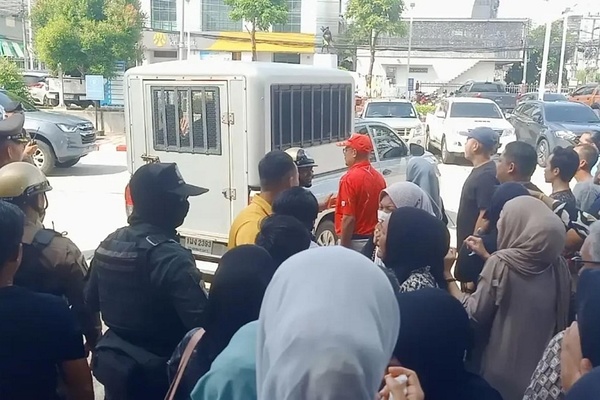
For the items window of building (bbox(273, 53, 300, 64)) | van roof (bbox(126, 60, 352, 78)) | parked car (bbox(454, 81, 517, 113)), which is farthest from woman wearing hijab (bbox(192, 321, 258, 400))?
window of building (bbox(273, 53, 300, 64))

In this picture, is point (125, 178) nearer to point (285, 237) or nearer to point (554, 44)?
point (285, 237)

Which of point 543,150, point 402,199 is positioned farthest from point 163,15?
point 402,199

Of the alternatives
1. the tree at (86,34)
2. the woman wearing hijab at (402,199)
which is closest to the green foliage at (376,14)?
the tree at (86,34)

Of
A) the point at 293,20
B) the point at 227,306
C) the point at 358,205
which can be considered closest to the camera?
the point at 227,306

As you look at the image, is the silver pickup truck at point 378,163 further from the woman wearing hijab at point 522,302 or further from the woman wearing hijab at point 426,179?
the woman wearing hijab at point 522,302

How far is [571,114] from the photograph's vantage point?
17797 millimetres

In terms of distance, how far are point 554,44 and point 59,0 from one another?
142 ft

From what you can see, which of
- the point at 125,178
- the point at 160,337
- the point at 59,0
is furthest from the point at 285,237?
the point at 59,0

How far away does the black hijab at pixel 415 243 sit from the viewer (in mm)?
3029

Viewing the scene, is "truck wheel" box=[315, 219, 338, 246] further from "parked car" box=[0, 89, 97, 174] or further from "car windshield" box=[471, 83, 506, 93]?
"car windshield" box=[471, 83, 506, 93]

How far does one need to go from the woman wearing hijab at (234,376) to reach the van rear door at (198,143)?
4.45 m

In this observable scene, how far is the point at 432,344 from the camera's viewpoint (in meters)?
2.07

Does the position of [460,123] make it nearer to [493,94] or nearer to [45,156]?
[45,156]

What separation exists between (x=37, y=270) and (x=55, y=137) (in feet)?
37.6
